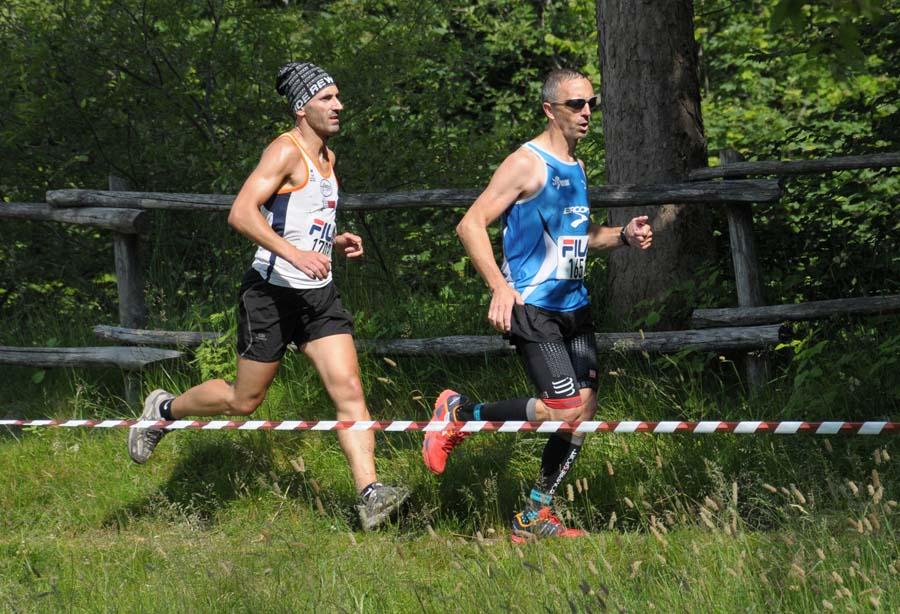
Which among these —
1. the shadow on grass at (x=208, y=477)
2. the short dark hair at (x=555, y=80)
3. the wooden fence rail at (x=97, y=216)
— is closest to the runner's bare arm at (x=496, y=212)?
the short dark hair at (x=555, y=80)

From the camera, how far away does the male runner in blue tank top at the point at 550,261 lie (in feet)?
16.4

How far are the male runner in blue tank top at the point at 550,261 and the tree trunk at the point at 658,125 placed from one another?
1641mm

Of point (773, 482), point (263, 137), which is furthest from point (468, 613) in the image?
point (263, 137)

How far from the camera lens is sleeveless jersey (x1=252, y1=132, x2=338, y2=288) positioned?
17.7ft

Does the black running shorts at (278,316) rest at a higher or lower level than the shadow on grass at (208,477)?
higher

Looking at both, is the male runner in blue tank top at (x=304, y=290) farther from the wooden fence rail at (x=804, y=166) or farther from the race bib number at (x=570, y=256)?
the wooden fence rail at (x=804, y=166)

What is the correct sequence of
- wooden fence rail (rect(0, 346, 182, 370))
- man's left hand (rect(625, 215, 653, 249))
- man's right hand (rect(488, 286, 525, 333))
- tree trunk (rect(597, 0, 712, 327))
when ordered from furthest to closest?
1. wooden fence rail (rect(0, 346, 182, 370))
2. tree trunk (rect(597, 0, 712, 327))
3. man's left hand (rect(625, 215, 653, 249))
4. man's right hand (rect(488, 286, 525, 333))

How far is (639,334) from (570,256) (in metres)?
1.44

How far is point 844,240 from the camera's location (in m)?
6.76

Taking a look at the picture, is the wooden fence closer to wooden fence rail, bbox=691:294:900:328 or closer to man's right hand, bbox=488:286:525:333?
wooden fence rail, bbox=691:294:900:328

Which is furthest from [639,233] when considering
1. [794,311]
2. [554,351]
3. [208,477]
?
[208,477]

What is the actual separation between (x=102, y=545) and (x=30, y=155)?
455cm

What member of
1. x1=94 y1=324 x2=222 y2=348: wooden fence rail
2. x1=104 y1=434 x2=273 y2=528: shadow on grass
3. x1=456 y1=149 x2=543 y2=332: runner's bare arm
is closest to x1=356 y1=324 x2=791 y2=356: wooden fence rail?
x1=104 y1=434 x2=273 y2=528: shadow on grass

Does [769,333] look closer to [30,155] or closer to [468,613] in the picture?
[468,613]
